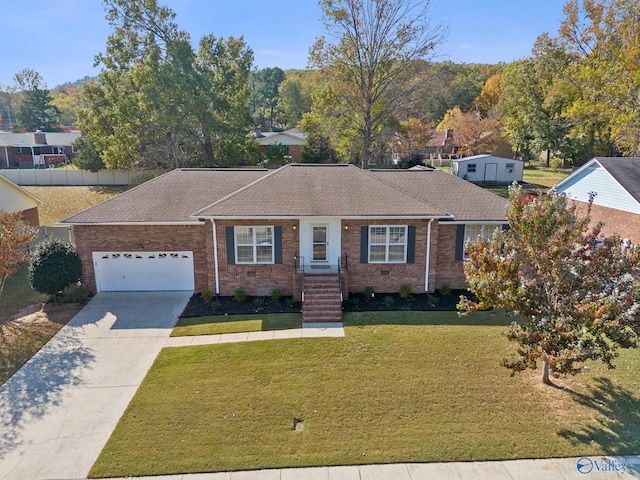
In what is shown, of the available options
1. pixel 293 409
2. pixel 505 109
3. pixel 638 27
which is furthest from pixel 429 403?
pixel 505 109

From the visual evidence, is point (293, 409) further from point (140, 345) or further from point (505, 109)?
point (505, 109)

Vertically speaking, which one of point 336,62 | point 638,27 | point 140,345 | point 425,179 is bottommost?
point 140,345

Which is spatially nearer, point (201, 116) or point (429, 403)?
point (429, 403)

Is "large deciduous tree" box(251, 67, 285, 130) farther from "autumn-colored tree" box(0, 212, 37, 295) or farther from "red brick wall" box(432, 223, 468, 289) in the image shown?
"red brick wall" box(432, 223, 468, 289)

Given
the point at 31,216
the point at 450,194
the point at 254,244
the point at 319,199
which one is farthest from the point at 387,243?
the point at 31,216

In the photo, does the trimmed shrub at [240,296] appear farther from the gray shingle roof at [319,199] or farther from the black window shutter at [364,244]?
the black window shutter at [364,244]

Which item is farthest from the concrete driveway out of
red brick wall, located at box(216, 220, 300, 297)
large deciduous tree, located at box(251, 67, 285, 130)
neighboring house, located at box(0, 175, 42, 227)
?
large deciduous tree, located at box(251, 67, 285, 130)
